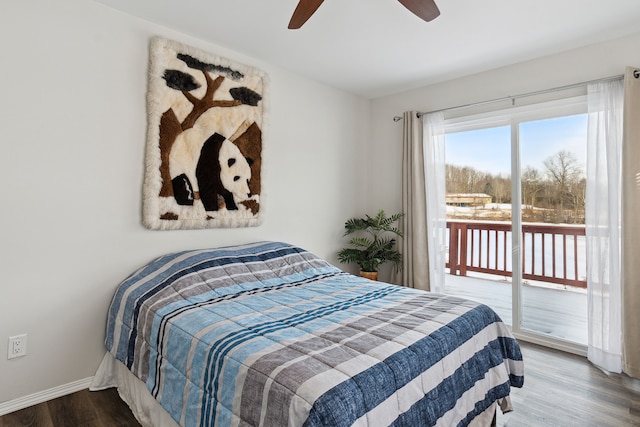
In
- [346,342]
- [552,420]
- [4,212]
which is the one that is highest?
[4,212]

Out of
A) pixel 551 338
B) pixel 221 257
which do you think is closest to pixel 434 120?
pixel 551 338

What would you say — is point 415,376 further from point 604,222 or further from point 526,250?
point 526,250

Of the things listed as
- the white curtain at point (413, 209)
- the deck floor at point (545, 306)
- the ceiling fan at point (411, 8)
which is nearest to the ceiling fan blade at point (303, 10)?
the ceiling fan at point (411, 8)

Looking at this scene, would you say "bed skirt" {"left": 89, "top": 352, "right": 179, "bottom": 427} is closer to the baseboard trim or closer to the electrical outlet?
the baseboard trim

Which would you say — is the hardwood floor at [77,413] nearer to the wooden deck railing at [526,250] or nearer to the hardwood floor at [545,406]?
the hardwood floor at [545,406]

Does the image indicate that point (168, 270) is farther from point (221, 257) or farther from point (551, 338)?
point (551, 338)

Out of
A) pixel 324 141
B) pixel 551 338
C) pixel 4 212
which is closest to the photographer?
pixel 4 212

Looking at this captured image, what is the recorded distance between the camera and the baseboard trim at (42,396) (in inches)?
78.8

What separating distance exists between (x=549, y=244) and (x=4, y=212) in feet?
13.2

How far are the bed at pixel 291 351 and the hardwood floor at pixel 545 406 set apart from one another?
12 centimetres

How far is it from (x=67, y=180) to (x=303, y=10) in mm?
1749

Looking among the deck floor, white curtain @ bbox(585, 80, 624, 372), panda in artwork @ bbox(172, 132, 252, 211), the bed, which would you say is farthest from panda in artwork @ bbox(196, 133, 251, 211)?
white curtain @ bbox(585, 80, 624, 372)

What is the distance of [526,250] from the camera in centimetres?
325

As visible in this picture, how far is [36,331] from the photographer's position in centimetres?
210
